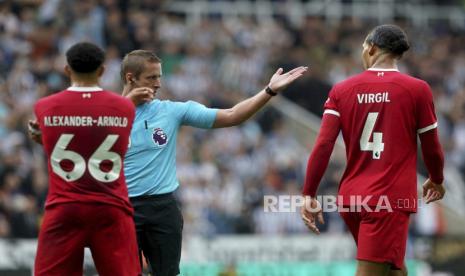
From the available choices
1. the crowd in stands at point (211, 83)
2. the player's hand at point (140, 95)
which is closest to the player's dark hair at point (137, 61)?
the player's hand at point (140, 95)

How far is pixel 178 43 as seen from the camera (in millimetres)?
21188

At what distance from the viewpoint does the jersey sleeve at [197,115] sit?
9.20m

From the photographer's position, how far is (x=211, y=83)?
2044 centimetres

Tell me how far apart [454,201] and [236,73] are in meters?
4.75

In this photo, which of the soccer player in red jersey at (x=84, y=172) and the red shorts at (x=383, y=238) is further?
the red shorts at (x=383, y=238)

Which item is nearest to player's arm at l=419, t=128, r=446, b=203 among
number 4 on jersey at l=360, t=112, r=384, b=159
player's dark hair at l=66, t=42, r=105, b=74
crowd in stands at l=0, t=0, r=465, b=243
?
number 4 on jersey at l=360, t=112, r=384, b=159

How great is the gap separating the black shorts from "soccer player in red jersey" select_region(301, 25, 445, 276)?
113 cm

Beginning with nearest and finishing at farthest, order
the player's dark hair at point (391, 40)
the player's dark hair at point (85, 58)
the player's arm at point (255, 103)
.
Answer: the player's dark hair at point (85, 58) → the player's dark hair at point (391, 40) → the player's arm at point (255, 103)

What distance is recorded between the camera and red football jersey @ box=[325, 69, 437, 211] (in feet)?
28.6

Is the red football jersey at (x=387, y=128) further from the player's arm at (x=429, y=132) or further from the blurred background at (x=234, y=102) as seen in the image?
the blurred background at (x=234, y=102)

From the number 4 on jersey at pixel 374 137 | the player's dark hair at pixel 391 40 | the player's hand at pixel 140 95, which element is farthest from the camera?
the player's hand at pixel 140 95

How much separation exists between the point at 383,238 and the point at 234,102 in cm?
1169

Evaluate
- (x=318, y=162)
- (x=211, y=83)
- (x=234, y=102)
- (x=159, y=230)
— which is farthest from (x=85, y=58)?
(x=211, y=83)

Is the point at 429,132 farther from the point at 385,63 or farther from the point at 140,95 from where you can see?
the point at 140,95
